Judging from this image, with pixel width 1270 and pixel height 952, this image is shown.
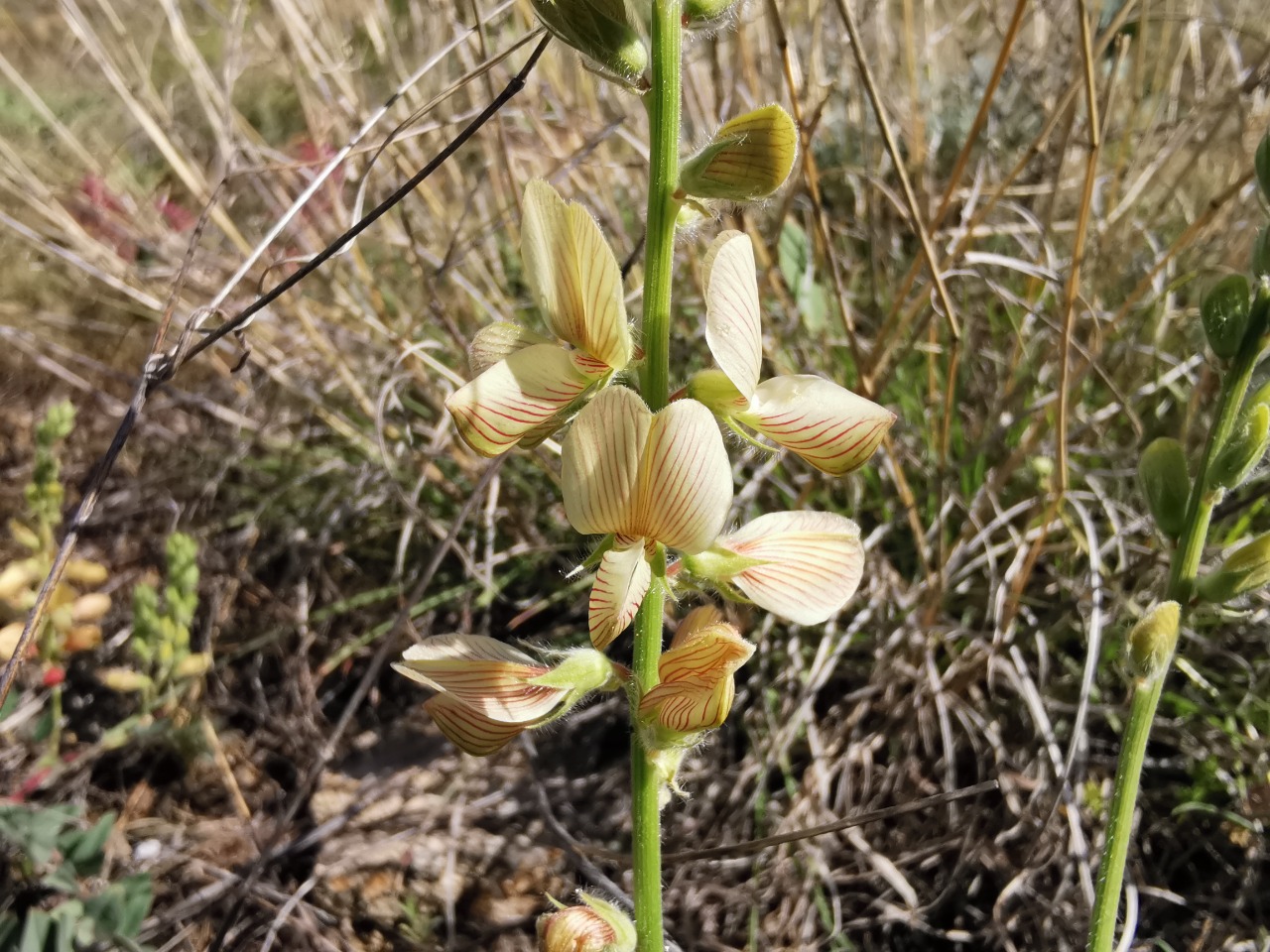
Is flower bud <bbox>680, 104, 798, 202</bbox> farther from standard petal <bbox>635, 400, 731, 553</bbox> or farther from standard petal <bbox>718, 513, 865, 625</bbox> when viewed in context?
standard petal <bbox>718, 513, 865, 625</bbox>

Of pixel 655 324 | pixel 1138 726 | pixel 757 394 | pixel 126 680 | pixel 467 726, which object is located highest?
pixel 655 324

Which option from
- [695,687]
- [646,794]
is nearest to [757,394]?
[695,687]

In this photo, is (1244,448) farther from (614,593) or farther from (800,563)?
(614,593)

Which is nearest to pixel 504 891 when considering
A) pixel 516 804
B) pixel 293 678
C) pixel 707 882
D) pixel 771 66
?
pixel 516 804

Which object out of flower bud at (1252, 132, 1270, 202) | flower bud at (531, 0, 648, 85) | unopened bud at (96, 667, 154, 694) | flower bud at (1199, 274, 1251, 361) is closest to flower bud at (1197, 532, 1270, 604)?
flower bud at (1199, 274, 1251, 361)

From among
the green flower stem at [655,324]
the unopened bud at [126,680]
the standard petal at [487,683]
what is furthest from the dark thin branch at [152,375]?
the unopened bud at [126,680]

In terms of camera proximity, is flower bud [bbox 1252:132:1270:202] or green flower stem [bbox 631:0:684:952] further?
flower bud [bbox 1252:132:1270:202]

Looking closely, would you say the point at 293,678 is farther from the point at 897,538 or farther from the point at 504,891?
the point at 897,538
